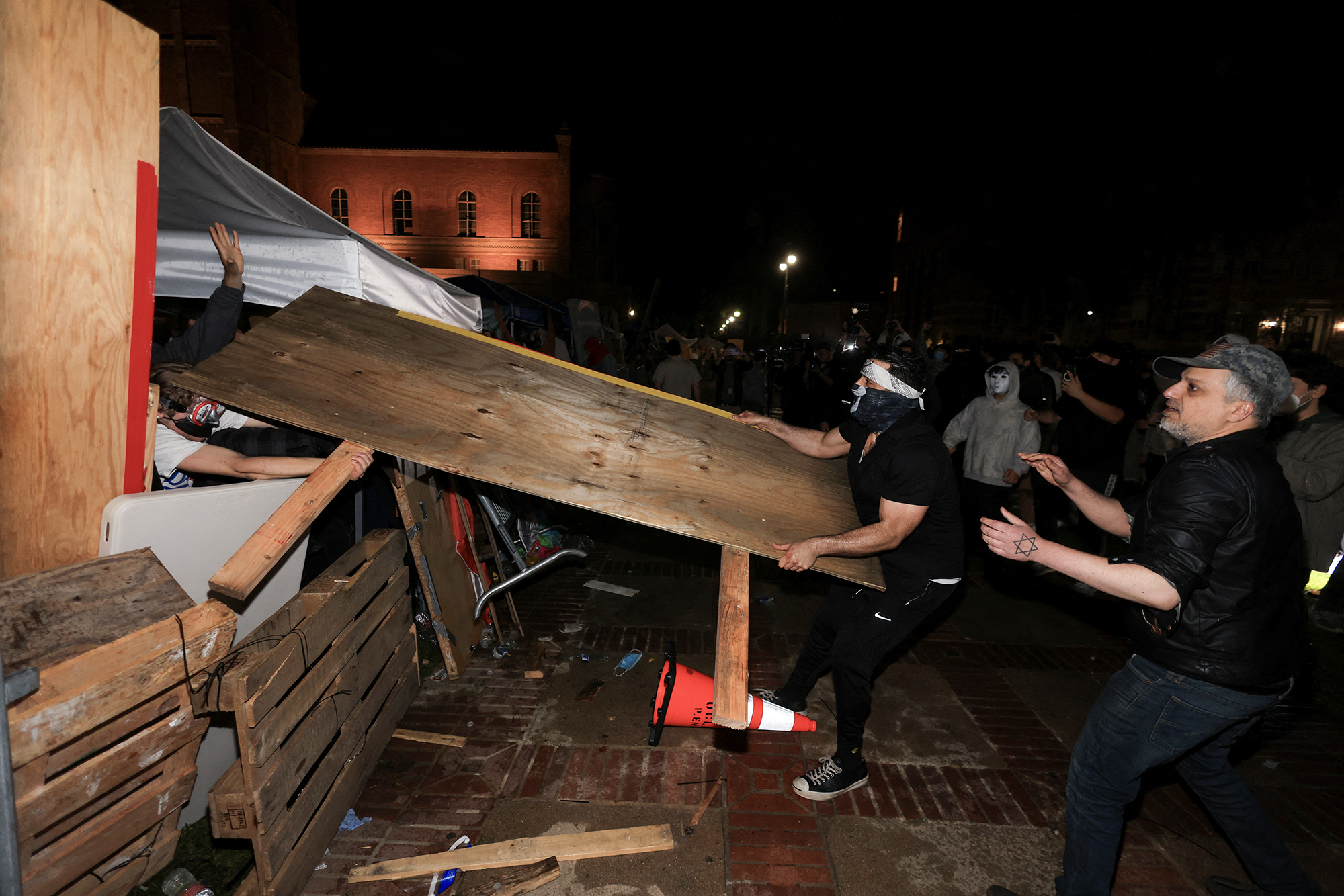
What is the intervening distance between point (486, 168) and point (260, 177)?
36.9 m

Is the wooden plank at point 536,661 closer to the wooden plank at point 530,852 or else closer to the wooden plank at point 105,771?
the wooden plank at point 530,852

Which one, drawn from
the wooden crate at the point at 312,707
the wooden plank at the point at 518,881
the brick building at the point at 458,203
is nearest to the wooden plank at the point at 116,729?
the wooden crate at the point at 312,707

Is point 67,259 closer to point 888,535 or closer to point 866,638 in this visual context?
point 888,535

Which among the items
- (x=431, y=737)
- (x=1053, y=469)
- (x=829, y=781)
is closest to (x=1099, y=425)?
(x=1053, y=469)

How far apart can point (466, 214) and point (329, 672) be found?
39206 mm

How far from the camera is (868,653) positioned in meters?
2.92

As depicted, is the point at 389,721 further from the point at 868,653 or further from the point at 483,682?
the point at 868,653

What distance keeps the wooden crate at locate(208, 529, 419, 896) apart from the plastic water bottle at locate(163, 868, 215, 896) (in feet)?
1.29

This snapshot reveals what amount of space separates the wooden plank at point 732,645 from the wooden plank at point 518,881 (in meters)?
1.08

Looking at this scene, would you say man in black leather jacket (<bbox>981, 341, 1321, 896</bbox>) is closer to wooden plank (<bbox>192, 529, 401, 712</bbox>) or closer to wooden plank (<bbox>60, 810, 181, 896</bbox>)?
wooden plank (<bbox>192, 529, 401, 712</bbox>)

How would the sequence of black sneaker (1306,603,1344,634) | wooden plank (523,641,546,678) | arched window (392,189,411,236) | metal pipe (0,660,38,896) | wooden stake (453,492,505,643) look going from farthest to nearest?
1. arched window (392,189,411,236)
2. black sneaker (1306,603,1344,634)
3. wooden stake (453,492,505,643)
4. wooden plank (523,641,546,678)
5. metal pipe (0,660,38,896)

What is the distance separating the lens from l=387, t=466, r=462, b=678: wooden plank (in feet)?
11.5

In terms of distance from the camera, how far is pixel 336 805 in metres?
2.66

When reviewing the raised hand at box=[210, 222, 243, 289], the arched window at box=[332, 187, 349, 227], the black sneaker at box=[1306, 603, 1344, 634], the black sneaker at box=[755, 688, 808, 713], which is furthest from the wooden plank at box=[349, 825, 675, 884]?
the arched window at box=[332, 187, 349, 227]
